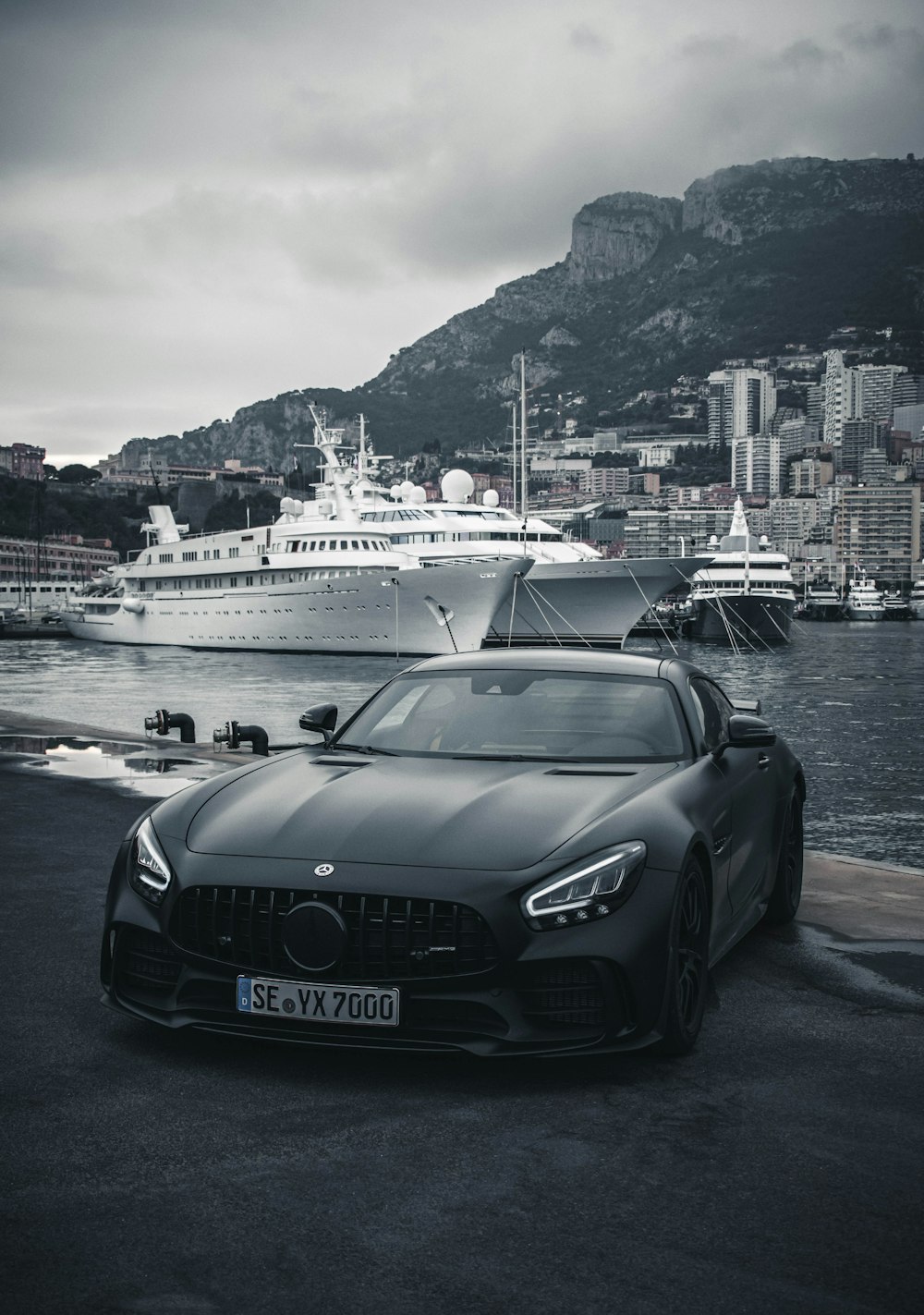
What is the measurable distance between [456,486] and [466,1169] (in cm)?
6297

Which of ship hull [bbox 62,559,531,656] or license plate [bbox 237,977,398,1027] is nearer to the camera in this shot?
license plate [bbox 237,977,398,1027]

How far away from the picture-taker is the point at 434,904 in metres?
3.92

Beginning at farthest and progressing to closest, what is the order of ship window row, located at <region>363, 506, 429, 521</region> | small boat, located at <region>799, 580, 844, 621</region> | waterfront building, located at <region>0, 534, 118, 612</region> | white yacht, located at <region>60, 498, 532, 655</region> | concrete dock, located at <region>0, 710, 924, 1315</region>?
1. waterfront building, located at <region>0, 534, 118, 612</region>
2. small boat, located at <region>799, 580, 844, 621</region>
3. ship window row, located at <region>363, 506, 429, 521</region>
4. white yacht, located at <region>60, 498, 532, 655</region>
5. concrete dock, located at <region>0, 710, 924, 1315</region>

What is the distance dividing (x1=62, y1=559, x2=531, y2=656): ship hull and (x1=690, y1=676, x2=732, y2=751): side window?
143ft

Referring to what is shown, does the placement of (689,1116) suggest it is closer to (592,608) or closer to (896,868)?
(896,868)

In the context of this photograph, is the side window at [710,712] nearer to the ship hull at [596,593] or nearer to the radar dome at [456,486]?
the ship hull at [596,593]

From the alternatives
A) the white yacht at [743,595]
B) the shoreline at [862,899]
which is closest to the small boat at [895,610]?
the white yacht at [743,595]

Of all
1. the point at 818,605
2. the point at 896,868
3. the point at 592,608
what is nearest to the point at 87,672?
the point at 592,608

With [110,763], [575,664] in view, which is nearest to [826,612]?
[110,763]

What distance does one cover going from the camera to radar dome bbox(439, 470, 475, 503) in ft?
214

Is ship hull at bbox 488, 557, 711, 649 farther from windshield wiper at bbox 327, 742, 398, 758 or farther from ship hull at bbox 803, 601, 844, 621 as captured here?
ship hull at bbox 803, 601, 844, 621

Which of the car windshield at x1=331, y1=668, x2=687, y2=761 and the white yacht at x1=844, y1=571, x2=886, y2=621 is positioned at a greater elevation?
the car windshield at x1=331, y1=668, x2=687, y2=761

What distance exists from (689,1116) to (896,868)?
176 inches

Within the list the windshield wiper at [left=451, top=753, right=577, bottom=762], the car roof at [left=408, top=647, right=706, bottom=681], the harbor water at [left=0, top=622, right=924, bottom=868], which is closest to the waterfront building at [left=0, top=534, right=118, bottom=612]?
the harbor water at [left=0, top=622, right=924, bottom=868]
